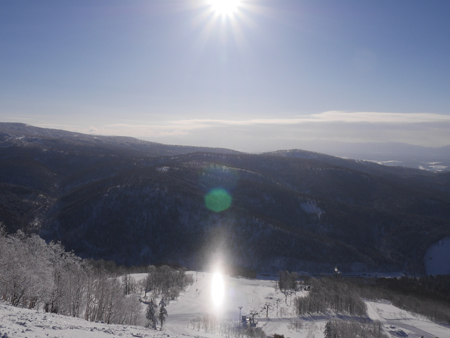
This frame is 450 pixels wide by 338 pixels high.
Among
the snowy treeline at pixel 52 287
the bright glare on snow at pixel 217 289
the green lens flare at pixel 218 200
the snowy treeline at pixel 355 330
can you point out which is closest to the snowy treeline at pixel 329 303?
the snowy treeline at pixel 355 330

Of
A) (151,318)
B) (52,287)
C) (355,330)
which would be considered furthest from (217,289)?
(52,287)

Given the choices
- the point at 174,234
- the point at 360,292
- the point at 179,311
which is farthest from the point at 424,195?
the point at 179,311

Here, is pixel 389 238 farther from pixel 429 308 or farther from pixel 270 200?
pixel 429 308

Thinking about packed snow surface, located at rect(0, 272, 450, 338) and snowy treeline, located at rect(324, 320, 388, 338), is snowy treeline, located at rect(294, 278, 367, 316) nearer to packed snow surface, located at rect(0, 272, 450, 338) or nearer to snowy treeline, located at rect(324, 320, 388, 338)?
packed snow surface, located at rect(0, 272, 450, 338)

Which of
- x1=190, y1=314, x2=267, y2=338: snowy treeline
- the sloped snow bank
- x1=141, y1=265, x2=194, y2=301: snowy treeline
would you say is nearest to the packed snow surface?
the sloped snow bank

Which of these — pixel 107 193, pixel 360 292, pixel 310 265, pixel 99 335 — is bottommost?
pixel 310 265

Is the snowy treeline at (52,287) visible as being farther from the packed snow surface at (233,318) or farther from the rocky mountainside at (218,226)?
the rocky mountainside at (218,226)
